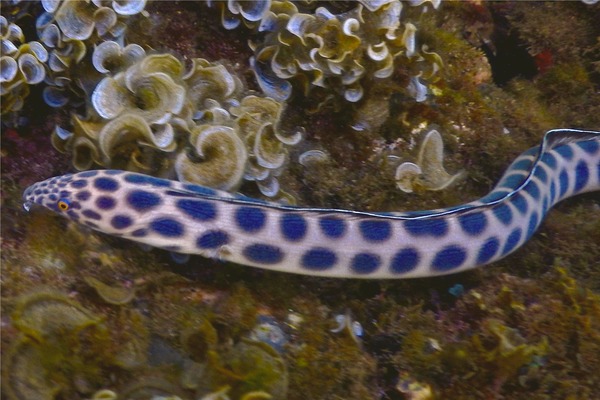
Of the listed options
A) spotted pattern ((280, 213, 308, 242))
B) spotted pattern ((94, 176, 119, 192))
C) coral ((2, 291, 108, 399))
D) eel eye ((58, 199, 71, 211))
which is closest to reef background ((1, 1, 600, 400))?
coral ((2, 291, 108, 399))

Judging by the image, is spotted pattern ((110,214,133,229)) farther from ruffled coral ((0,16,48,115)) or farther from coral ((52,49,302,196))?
ruffled coral ((0,16,48,115))

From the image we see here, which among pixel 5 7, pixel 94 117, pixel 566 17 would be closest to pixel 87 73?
pixel 94 117

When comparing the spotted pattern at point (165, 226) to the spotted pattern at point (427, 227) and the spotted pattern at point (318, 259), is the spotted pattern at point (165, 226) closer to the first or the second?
the spotted pattern at point (318, 259)

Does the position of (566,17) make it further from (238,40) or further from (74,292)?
(74,292)

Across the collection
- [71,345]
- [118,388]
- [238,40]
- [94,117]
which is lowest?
[118,388]

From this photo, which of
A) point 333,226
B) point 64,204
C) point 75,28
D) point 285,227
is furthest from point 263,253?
point 75,28
